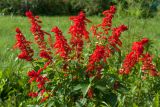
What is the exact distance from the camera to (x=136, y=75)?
16.2ft

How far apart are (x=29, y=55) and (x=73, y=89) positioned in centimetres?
50

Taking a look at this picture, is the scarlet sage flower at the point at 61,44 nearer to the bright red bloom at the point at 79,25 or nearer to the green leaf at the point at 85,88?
the bright red bloom at the point at 79,25

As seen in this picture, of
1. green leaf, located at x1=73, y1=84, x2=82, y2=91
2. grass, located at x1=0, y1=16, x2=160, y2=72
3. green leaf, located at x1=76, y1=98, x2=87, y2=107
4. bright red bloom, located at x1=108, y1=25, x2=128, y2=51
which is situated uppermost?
bright red bloom, located at x1=108, y1=25, x2=128, y2=51

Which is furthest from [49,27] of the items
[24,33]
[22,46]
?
[22,46]

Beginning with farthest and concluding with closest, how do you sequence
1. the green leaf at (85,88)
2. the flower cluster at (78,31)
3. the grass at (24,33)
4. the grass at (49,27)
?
the grass at (49,27)
the grass at (24,33)
the flower cluster at (78,31)
the green leaf at (85,88)

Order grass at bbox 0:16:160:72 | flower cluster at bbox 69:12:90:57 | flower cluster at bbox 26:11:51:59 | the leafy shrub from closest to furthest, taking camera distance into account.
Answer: the leafy shrub
flower cluster at bbox 69:12:90:57
flower cluster at bbox 26:11:51:59
grass at bbox 0:16:160:72

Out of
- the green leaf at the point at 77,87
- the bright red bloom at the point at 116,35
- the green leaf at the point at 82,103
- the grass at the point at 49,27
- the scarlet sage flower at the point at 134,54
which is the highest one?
the bright red bloom at the point at 116,35

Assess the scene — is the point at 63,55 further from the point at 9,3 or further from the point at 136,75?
the point at 9,3

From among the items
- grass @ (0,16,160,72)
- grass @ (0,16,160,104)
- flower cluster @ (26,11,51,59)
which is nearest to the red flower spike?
flower cluster @ (26,11,51,59)

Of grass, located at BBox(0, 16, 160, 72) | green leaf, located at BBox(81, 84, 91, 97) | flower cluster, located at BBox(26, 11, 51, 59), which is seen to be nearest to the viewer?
green leaf, located at BBox(81, 84, 91, 97)

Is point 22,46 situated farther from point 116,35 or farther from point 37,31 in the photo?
point 116,35

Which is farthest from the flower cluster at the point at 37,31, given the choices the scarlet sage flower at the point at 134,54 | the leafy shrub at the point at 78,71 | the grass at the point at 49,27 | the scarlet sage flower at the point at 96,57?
the grass at the point at 49,27

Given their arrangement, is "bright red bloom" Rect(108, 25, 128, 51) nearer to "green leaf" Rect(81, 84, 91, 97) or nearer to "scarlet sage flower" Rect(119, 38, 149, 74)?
"scarlet sage flower" Rect(119, 38, 149, 74)

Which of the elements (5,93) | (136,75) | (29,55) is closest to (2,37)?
(5,93)
